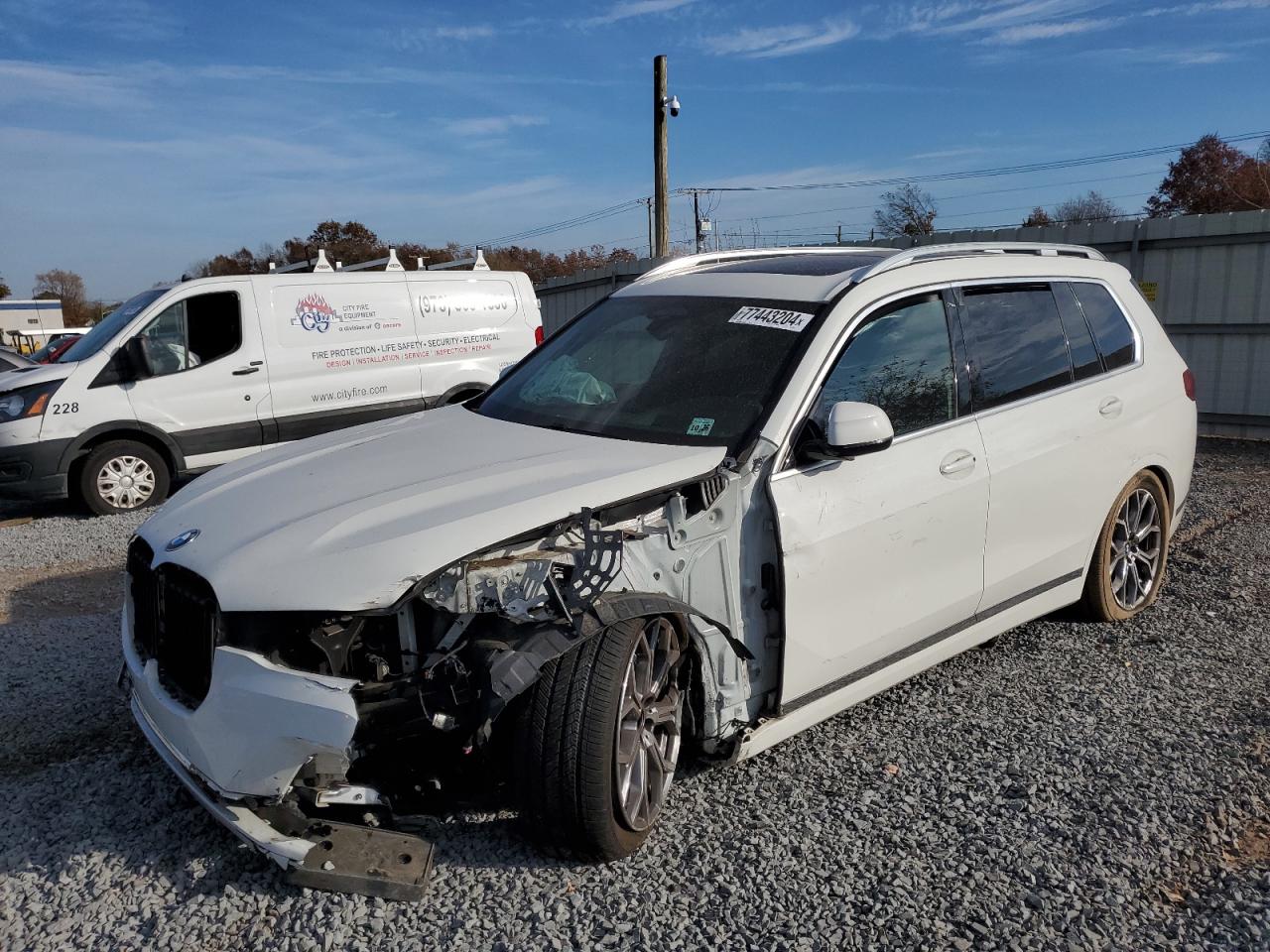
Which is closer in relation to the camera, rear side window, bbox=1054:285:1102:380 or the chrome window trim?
the chrome window trim

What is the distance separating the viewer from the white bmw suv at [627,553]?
2742 millimetres

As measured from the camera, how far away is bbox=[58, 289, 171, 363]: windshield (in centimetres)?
870

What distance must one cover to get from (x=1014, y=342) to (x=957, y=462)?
846 millimetres

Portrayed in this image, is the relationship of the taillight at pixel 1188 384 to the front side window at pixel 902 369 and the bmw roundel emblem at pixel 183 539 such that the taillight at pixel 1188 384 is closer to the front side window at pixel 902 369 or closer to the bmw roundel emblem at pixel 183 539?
the front side window at pixel 902 369

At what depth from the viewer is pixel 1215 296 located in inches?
430

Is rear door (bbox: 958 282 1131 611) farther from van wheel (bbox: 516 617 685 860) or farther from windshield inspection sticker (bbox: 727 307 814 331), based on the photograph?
van wheel (bbox: 516 617 685 860)

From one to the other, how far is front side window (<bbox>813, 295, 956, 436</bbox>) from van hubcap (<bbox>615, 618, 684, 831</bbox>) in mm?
971

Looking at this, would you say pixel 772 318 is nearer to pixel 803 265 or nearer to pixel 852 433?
pixel 803 265

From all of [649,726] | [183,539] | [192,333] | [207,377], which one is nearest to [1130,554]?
[649,726]

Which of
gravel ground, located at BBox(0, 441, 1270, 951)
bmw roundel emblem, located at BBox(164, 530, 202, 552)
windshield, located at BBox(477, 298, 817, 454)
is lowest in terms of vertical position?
gravel ground, located at BBox(0, 441, 1270, 951)

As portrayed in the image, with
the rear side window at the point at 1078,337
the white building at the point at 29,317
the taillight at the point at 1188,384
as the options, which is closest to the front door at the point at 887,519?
the rear side window at the point at 1078,337

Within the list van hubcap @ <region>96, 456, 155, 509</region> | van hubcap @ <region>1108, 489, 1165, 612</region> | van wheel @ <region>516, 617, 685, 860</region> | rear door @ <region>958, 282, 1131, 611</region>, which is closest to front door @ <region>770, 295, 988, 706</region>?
rear door @ <region>958, 282, 1131, 611</region>

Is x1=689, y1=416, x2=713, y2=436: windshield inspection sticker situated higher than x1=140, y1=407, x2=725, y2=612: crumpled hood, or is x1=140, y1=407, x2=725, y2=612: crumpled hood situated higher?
x1=689, y1=416, x2=713, y2=436: windshield inspection sticker

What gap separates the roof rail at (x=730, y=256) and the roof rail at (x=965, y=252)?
0.35 metres
